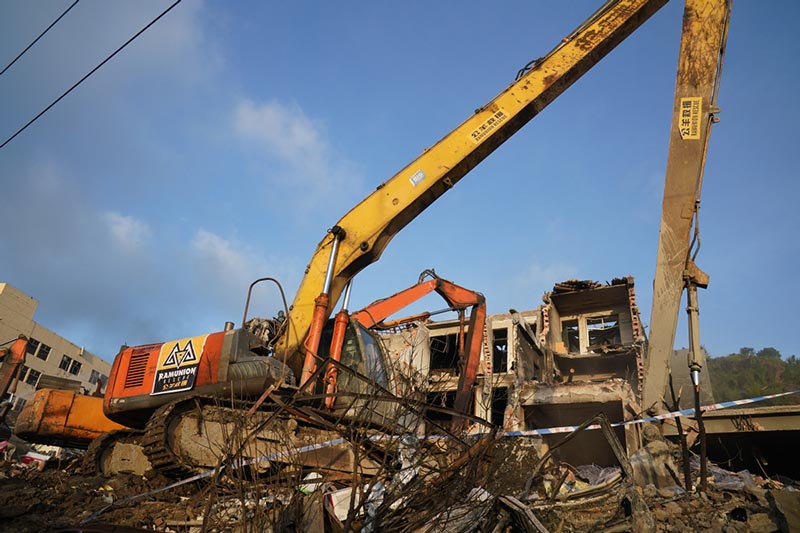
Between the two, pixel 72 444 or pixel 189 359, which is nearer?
pixel 189 359

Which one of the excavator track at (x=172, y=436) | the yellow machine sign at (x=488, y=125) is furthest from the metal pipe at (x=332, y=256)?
the yellow machine sign at (x=488, y=125)

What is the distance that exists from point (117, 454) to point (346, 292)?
15.1ft

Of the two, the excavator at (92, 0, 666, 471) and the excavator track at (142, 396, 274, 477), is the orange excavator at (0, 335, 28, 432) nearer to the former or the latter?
the excavator at (92, 0, 666, 471)

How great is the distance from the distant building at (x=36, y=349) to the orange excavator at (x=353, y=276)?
28412 millimetres

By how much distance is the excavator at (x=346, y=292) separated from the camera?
8242 mm

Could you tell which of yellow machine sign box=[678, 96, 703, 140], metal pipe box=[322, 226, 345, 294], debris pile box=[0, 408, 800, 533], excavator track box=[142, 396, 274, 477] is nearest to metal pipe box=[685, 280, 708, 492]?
debris pile box=[0, 408, 800, 533]

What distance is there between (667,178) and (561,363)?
68.7ft

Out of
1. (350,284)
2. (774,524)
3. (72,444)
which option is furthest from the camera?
(72,444)

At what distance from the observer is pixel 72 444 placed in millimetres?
10734

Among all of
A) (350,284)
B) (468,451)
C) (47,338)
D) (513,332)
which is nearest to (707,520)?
(468,451)

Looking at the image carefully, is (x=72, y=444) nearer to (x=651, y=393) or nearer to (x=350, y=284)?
(x=350, y=284)

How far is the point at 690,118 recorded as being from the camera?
23.7 feet

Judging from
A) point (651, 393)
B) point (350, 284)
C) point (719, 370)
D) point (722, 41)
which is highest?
point (719, 370)

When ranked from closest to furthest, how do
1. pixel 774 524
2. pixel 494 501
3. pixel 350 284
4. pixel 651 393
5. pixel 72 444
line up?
1. pixel 494 501
2. pixel 774 524
3. pixel 651 393
4. pixel 350 284
5. pixel 72 444
